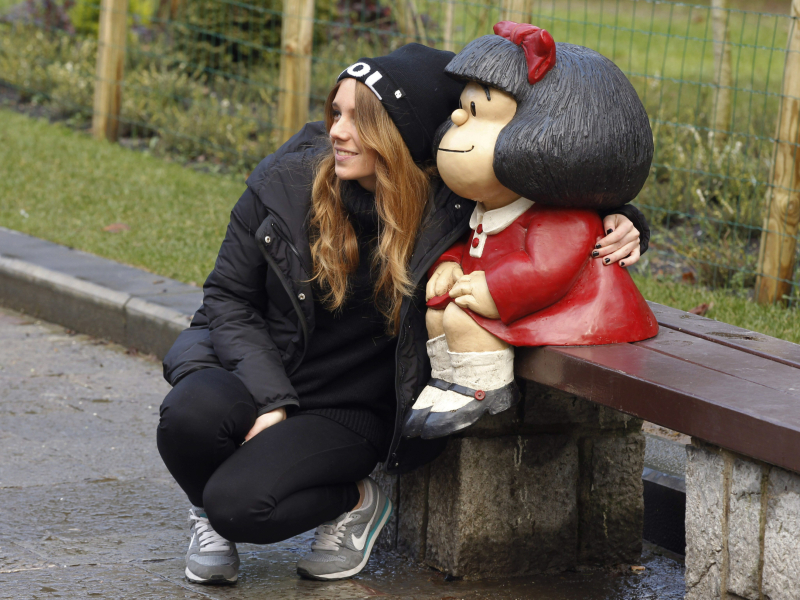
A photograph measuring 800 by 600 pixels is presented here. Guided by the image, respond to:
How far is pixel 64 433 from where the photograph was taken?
4094mm

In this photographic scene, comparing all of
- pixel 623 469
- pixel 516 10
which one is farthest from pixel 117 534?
pixel 516 10

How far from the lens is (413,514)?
3.17m

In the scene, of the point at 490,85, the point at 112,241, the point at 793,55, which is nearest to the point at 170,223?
the point at 112,241

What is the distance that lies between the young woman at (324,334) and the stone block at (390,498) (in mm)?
94

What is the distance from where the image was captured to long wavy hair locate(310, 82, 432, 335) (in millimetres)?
2820

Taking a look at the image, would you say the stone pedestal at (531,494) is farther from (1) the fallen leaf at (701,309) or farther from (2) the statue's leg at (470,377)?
(1) the fallen leaf at (701,309)

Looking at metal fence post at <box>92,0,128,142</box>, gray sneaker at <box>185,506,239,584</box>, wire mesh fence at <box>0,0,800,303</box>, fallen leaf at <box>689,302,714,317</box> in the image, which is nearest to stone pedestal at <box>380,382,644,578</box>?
gray sneaker at <box>185,506,239,584</box>

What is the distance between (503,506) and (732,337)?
78 cm

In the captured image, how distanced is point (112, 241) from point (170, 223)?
49 centimetres

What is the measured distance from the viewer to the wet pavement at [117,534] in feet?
9.61

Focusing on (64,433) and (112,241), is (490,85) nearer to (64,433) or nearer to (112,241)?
(64,433)

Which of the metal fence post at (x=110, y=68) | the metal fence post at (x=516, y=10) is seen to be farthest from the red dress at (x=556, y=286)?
the metal fence post at (x=110, y=68)

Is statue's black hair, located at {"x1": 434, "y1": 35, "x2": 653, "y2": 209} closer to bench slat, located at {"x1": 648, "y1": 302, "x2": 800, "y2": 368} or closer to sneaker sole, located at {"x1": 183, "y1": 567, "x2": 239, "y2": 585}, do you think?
bench slat, located at {"x1": 648, "y1": 302, "x2": 800, "y2": 368}

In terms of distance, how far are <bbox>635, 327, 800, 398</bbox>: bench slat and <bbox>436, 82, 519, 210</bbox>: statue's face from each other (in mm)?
552
